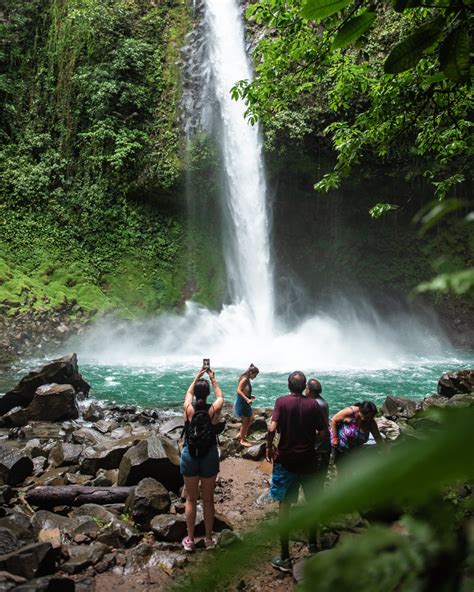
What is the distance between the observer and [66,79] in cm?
1983

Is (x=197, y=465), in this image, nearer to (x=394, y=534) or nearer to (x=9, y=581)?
(x=9, y=581)

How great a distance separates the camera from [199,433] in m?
3.89

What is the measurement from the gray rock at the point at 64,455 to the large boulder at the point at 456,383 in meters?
6.91

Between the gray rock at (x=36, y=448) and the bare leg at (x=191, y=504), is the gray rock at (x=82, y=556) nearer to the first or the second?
the bare leg at (x=191, y=504)

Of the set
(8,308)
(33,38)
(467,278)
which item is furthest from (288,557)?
(33,38)

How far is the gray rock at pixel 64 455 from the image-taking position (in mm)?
5719

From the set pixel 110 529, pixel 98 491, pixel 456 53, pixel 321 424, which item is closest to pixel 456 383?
pixel 321 424

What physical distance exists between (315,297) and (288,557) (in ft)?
57.8

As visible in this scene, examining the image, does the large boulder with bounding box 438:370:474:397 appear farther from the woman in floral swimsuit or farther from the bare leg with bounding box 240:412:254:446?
the woman in floral swimsuit

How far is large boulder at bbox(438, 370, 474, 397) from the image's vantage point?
8352 mm

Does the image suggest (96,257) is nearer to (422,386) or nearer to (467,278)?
(422,386)

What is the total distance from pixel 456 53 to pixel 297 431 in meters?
3.08

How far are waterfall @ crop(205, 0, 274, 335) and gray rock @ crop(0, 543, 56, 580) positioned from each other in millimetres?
15391

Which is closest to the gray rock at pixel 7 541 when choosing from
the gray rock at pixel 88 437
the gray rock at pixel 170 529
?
the gray rock at pixel 170 529
